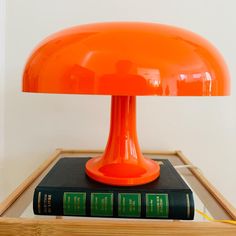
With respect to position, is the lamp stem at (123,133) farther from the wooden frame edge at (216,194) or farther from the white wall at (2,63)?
the white wall at (2,63)

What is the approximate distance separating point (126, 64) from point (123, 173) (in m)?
0.22

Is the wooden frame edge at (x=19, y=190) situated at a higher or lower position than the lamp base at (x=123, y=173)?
lower

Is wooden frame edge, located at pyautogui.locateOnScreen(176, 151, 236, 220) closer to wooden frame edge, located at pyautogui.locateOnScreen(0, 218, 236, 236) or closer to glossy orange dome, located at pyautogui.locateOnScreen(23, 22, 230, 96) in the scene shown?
wooden frame edge, located at pyautogui.locateOnScreen(0, 218, 236, 236)

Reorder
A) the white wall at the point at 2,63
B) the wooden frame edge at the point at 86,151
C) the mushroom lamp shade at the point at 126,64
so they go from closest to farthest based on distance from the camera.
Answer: the mushroom lamp shade at the point at 126,64, the wooden frame edge at the point at 86,151, the white wall at the point at 2,63

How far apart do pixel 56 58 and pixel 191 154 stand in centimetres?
58

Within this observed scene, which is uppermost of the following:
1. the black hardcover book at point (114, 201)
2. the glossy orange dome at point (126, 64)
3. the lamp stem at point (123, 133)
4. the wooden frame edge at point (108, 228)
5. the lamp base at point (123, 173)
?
the glossy orange dome at point (126, 64)

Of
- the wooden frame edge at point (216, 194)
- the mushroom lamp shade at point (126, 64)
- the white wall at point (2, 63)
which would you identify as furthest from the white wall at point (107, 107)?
the mushroom lamp shade at point (126, 64)

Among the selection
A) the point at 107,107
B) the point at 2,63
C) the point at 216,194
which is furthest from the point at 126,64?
the point at 2,63

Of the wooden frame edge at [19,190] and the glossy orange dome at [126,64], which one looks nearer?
the glossy orange dome at [126,64]

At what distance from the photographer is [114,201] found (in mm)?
383

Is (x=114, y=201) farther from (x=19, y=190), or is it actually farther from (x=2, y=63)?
(x=2, y=63)

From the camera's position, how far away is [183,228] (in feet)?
1.10

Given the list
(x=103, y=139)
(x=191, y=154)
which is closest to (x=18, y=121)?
(x=103, y=139)

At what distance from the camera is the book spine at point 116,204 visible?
1.24 feet
